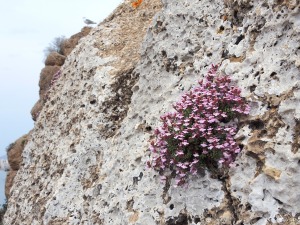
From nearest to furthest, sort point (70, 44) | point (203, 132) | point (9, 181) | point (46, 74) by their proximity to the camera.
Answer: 1. point (203, 132)
2. point (9, 181)
3. point (46, 74)
4. point (70, 44)

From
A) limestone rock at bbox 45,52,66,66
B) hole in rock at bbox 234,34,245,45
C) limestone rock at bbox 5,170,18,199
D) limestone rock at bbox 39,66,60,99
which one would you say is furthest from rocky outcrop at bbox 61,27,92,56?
hole in rock at bbox 234,34,245,45

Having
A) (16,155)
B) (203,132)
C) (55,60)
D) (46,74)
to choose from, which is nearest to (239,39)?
(203,132)

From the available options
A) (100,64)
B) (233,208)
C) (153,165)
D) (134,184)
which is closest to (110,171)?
(134,184)

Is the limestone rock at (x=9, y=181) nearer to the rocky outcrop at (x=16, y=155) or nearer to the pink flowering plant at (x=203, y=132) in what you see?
the rocky outcrop at (x=16, y=155)

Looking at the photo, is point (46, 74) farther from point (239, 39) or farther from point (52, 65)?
point (239, 39)

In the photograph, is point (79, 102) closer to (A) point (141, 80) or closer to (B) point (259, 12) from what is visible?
(A) point (141, 80)

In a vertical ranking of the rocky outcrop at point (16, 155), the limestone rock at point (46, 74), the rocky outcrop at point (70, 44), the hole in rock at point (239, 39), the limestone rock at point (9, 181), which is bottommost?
the limestone rock at point (9, 181)

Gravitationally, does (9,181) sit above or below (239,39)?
below

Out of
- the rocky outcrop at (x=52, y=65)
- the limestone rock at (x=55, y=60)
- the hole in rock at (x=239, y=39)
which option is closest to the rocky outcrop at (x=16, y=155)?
the rocky outcrop at (x=52, y=65)
